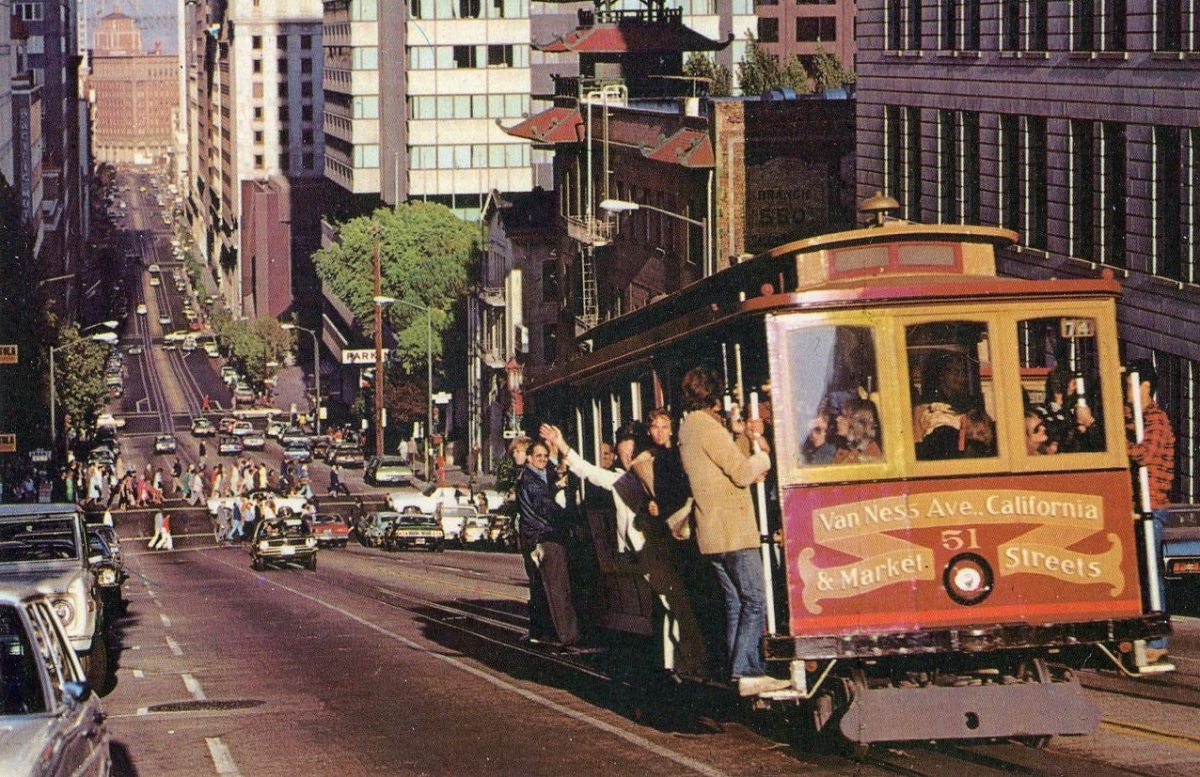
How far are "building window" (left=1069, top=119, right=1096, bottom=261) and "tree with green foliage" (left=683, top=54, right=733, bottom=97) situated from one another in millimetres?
36200

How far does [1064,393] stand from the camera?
1390 centimetres

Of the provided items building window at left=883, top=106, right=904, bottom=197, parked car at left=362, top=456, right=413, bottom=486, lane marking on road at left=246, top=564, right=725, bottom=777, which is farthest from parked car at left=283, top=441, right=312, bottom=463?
lane marking on road at left=246, top=564, right=725, bottom=777

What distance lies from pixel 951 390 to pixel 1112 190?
24.6 m

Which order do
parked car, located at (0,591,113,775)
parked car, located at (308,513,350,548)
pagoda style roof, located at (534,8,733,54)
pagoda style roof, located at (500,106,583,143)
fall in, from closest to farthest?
parked car, located at (0,591,113,775), parked car, located at (308,513,350,548), pagoda style roof, located at (534,8,733,54), pagoda style roof, located at (500,106,583,143)

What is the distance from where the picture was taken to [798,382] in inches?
535

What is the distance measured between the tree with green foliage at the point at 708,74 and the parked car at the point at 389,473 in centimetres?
2144

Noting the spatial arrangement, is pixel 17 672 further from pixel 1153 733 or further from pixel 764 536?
pixel 1153 733

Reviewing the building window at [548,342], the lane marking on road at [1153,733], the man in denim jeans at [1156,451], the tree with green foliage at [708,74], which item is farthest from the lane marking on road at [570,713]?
the building window at [548,342]

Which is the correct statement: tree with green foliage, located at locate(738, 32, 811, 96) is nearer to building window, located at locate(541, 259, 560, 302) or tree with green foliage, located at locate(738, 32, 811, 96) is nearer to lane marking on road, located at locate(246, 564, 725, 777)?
building window, located at locate(541, 259, 560, 302)

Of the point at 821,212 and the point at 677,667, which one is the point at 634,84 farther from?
the point at 677,667

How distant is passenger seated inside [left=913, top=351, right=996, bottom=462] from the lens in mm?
13602

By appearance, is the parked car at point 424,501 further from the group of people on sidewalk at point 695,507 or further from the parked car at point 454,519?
the group of people on sidewalk at point 695,507

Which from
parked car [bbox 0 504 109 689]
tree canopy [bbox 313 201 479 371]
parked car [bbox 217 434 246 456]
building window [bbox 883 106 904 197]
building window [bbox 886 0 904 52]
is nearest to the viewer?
parked car [bbox 0 504 109 689]

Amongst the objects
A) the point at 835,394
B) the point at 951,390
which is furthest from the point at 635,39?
the point at 835,394
